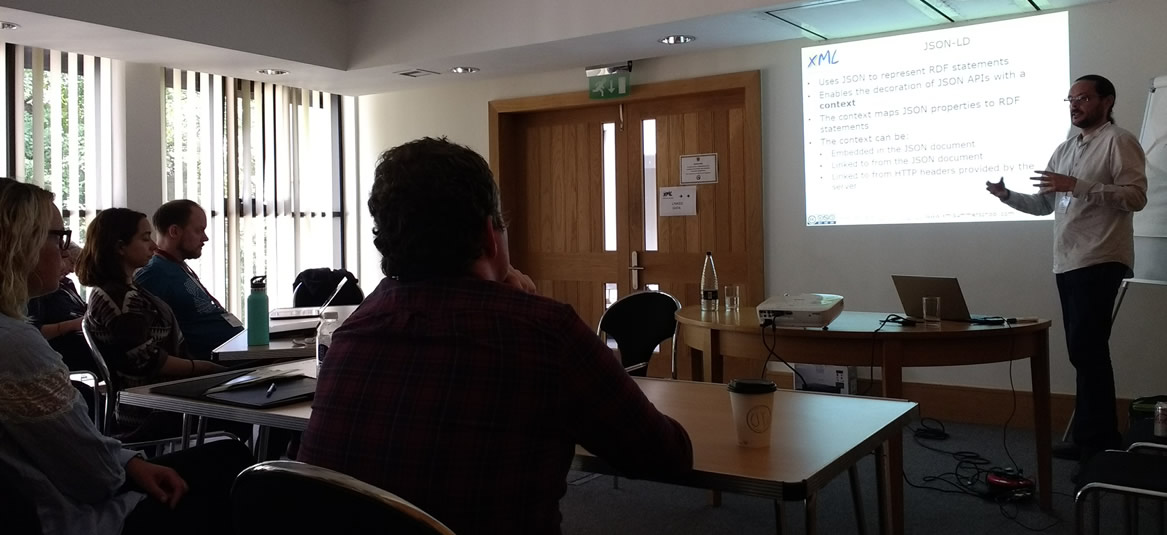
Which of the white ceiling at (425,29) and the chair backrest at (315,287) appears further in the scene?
the chair backrest at (315,287)

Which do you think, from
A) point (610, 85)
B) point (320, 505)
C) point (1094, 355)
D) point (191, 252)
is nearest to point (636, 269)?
point (610, 85)

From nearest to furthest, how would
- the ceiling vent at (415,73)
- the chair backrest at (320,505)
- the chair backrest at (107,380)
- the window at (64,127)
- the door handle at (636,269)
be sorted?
the chair backrest at (320,505) < the chair backrest at (107,380) < the window at (64,127) < the door handle at (636,269) < the ceiling vent at (415,73)

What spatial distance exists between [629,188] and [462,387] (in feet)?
14.8

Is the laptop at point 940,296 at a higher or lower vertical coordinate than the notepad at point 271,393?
higher

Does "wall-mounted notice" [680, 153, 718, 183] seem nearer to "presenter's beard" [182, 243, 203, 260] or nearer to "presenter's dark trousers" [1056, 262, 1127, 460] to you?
"presenter's dark trousers" [1056, 262, 1127, 460]

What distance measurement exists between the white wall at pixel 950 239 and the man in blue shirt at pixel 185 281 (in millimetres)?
2864

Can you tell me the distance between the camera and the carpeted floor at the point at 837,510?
292 cm

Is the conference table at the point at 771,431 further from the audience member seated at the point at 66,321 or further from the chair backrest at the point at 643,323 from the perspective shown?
the audience member seated at the point at 66,321

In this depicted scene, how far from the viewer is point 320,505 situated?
101 cm

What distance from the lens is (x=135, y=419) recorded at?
9.08 feet

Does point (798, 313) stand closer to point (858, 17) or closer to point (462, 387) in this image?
point (462, 387)

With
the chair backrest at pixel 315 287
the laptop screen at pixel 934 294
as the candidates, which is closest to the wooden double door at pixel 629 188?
the chair backrest at pixel 315 287

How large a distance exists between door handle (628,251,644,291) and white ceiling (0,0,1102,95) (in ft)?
4.07

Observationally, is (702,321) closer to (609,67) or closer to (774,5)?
(774,5)
